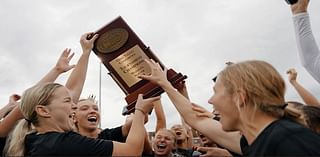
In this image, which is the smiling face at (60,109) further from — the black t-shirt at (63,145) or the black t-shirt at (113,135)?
the black t-shirt at (113,135)

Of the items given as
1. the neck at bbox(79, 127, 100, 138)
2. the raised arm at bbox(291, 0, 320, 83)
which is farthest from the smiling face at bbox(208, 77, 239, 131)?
the neck at bbox(79, 127, 100, 138)

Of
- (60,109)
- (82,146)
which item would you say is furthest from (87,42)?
(82,146)

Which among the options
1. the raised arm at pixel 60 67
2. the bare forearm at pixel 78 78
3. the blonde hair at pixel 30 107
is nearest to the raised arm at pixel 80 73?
the bare forearm at pixel 78 78

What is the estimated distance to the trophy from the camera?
12.5ft

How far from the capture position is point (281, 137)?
1.58 m

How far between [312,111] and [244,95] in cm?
120

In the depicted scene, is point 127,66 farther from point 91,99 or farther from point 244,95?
point 244,95

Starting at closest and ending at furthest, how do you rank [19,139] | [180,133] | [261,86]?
[261,86]
[19,139]
[180,133]

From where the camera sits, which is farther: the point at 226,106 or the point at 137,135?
the point at 137,135

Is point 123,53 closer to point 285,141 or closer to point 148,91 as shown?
point 148,91

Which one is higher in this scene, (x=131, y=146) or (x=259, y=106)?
(x=131, y=146)

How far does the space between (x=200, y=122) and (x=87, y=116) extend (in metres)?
A: 1.41

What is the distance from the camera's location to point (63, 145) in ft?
7.34

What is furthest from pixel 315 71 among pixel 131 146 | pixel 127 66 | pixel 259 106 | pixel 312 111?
pixel 127 66
